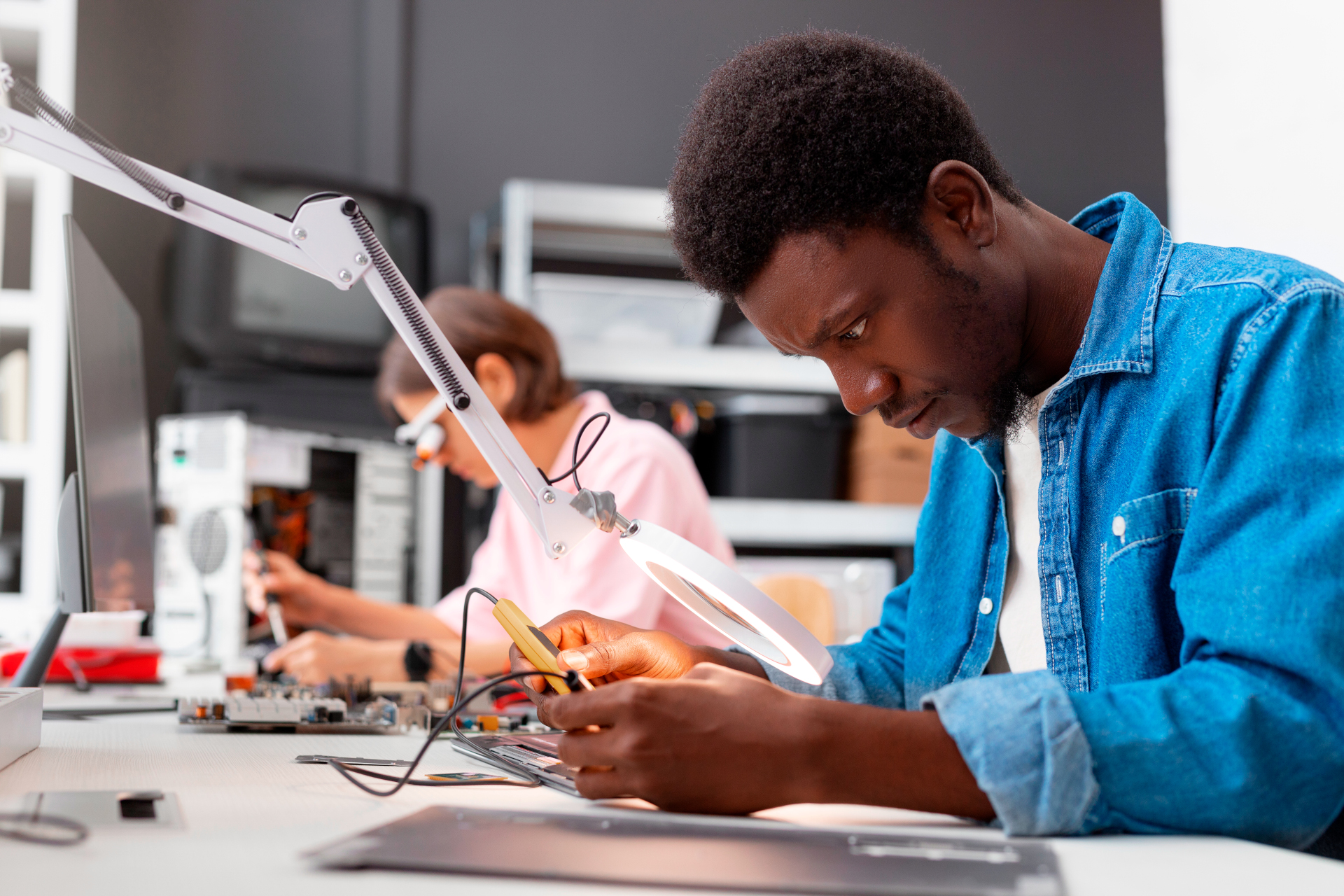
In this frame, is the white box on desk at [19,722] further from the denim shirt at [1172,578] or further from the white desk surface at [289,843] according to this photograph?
the denim shirt at [1172,578]

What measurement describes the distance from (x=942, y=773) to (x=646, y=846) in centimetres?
19

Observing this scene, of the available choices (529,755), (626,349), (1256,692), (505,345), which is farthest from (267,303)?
(1256,692)

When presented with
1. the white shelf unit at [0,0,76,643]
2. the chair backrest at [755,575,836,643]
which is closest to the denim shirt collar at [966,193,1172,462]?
the chair backrest at [755,575,836,643]

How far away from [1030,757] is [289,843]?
0.37m

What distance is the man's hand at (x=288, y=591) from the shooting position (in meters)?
1.92

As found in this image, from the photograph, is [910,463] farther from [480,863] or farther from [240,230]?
[480,863]

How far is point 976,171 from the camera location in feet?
2.74

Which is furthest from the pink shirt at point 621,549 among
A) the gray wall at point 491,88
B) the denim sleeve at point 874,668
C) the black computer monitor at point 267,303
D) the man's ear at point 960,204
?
the gray wall at point 491,88

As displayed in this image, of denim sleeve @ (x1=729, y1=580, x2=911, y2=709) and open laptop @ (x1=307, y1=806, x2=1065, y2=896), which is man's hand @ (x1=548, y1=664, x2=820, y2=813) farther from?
denim sleeve @ (x1=729, y1=580, x2=911, y2=709)

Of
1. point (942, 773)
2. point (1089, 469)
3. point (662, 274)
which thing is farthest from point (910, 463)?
point (942, 773)

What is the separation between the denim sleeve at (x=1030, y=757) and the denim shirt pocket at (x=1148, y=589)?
0.20 meters

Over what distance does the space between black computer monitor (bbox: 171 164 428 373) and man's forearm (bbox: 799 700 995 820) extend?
216 cm

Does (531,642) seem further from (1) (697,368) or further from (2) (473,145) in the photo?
(2) (473,145)

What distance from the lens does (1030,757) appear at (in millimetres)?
580
